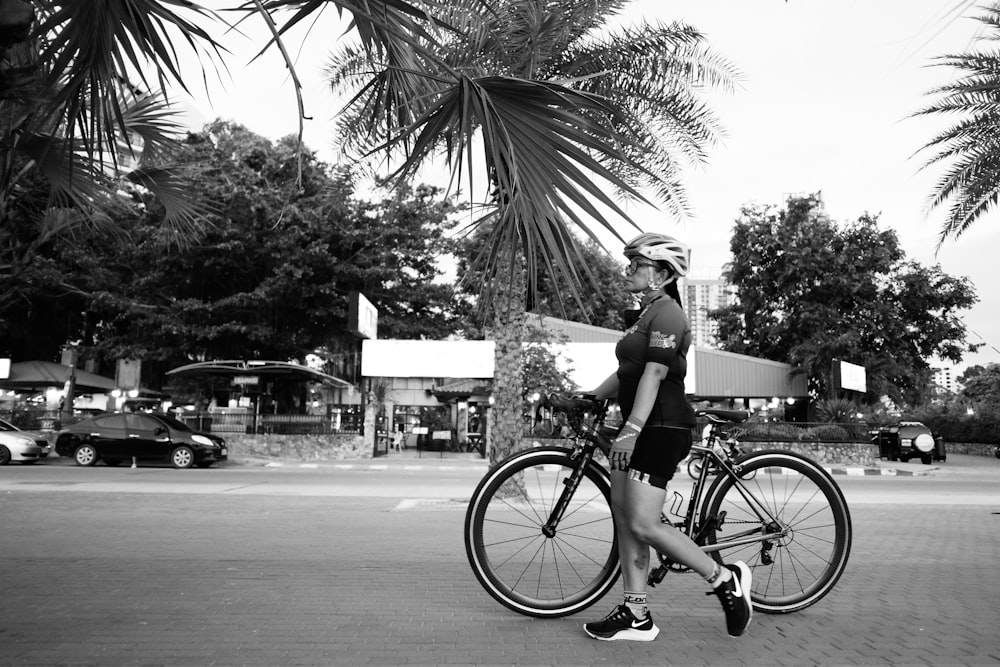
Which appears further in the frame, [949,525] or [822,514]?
[949,525]

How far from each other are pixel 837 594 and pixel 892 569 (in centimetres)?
124

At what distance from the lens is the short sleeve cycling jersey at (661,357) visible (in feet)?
12.9

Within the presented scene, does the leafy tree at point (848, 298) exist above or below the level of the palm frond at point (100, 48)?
above

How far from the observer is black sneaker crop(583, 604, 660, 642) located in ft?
Answer: 12.7

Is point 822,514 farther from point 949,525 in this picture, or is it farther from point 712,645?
point 949,525

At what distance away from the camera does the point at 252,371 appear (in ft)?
83.0

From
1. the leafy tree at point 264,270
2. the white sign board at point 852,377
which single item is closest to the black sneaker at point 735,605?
the leafy tree at point 264,270

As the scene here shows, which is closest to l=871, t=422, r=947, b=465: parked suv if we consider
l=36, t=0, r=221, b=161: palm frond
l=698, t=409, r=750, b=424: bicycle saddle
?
l=698, t=409, r=750, b=424: bicycle saddle

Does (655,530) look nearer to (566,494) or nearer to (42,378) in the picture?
(566,494)

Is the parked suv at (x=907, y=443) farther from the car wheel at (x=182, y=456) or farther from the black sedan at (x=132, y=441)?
the car wheel at (x=182, y=456)

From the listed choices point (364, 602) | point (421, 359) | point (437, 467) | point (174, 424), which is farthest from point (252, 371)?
point (364, 602)

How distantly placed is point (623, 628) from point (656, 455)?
2.68 ft

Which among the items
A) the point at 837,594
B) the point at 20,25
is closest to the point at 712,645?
the point at 837,594

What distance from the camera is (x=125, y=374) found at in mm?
39844
